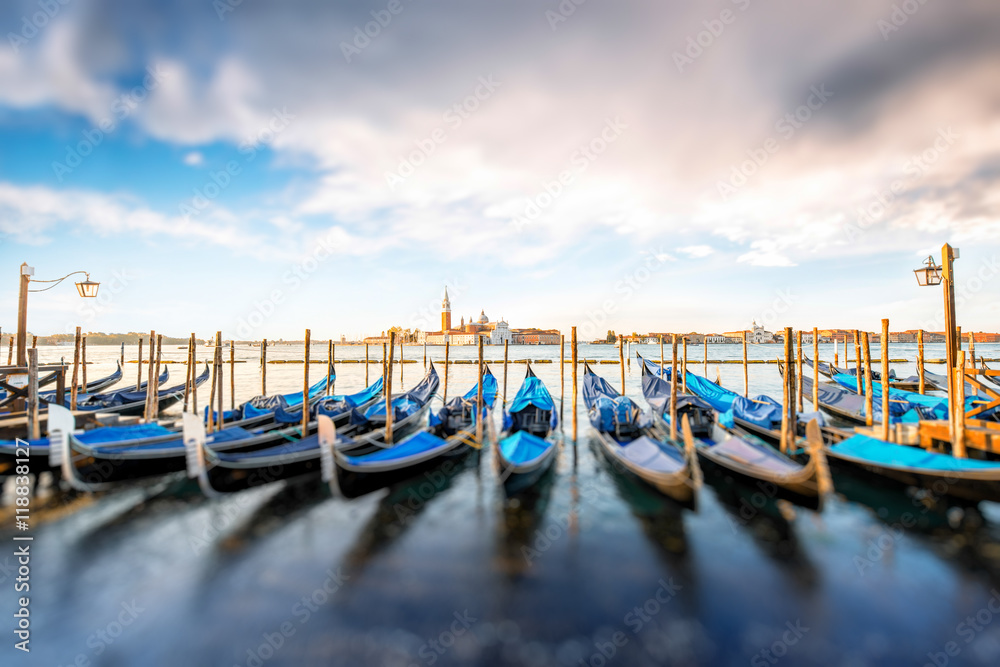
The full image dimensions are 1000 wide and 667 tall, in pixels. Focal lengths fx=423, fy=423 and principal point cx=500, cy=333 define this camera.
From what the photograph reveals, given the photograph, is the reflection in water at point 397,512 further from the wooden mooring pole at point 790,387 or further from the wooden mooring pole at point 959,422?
the wooden mooring pole at point 959,422

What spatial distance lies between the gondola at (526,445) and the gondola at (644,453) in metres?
1.13

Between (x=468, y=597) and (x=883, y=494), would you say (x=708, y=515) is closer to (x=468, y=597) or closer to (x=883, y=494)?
(x=883, y=494)

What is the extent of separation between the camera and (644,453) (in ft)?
22.4

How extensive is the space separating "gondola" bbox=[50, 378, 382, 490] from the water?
16.9 inches

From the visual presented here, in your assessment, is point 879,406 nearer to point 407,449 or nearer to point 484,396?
point 484,396

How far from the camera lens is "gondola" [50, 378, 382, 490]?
6.89 meters

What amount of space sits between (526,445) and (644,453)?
1.98 m

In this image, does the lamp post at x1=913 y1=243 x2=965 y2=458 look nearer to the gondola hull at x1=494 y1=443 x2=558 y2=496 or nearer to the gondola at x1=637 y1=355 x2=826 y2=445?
the gondola at x1=637 y1=355 x2=826 y2=445

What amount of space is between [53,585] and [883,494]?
11.6 metres

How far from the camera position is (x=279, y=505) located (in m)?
6.80

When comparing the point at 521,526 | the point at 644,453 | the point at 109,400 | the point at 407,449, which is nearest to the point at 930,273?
the point at 644,453

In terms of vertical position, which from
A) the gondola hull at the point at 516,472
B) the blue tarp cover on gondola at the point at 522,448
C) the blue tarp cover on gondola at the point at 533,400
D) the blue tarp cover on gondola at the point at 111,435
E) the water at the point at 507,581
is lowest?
the water at the point at 507,581

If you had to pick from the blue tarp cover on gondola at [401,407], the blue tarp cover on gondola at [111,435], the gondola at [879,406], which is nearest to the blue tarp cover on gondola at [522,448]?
the blue tarp cover on gondola at [401,407]

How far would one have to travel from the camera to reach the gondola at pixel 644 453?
5402 millimetres
